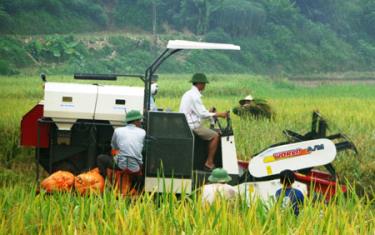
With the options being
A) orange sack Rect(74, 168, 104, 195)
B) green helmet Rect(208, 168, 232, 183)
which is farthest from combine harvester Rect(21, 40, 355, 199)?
green helmet Rect(208, 168, 232, 183)

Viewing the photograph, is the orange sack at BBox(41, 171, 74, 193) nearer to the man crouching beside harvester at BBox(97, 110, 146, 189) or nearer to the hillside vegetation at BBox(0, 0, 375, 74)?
→ the man crouching beside harvester at BBox(97, 110, 146, 189)

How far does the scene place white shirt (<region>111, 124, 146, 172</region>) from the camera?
8.73m

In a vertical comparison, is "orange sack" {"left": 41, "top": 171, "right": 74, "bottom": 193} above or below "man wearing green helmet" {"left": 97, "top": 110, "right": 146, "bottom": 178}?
below

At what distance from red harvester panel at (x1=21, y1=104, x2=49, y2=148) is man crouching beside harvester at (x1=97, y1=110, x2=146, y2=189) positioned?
101 centimetres

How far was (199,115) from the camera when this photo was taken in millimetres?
9641

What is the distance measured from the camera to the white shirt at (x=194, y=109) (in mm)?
9594

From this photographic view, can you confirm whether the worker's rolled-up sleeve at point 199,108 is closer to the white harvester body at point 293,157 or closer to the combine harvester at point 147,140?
the combine harvester at point 147,140

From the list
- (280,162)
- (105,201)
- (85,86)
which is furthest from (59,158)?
(105,201)

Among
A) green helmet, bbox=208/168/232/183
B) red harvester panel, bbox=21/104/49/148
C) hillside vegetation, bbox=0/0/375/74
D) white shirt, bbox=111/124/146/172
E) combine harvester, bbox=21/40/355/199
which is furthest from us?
hillside vegetation, bbox=0/0/375/74

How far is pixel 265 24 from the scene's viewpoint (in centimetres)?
6100

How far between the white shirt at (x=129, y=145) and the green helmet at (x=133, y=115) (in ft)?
0.21

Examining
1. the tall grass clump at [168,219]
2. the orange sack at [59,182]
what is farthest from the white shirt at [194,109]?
the tall grass clump at [168,219]

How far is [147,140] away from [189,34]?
48517 mm

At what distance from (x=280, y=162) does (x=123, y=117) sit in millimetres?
1664
